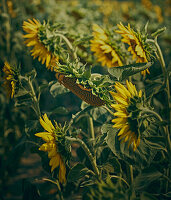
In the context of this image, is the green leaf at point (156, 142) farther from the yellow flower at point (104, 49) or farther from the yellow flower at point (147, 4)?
the yellow flower at point (147, 4)

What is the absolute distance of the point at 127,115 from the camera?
540 mm

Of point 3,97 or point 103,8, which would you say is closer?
point 3,97

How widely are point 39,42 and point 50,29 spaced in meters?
0.06

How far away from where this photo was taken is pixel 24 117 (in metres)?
1.42

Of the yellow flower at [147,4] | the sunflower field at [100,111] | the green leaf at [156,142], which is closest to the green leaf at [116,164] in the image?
the sunflower field at [100,111]

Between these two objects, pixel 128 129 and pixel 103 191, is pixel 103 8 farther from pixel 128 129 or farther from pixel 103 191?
pixel 103 191

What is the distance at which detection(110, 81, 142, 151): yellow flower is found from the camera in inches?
20.8

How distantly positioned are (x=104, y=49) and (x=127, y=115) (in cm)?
31

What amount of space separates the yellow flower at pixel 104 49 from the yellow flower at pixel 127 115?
246 mm

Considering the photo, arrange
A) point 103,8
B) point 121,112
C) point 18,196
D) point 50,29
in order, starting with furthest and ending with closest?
point 103,8 < point 18,196 < point 50,29 < point 121,112

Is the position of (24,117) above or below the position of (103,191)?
above

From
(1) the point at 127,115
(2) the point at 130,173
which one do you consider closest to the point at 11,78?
(1) the point at 127,115

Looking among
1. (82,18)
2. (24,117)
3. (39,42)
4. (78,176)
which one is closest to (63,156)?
(78,176)

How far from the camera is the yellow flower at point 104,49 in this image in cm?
77
